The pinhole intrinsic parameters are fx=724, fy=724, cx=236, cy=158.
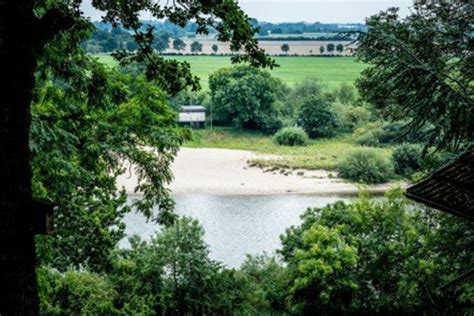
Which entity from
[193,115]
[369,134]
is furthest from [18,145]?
[193,115]

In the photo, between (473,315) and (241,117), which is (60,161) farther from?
(241,117)

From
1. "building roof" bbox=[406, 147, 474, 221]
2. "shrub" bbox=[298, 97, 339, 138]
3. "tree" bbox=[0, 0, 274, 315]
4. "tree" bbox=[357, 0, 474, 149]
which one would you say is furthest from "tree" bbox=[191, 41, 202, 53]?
"building roof" bbox=[406, 147, 474, 221]

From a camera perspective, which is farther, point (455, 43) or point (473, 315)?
point (473, 315)

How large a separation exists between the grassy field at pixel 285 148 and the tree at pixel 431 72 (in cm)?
2996

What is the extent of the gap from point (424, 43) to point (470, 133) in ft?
11.1

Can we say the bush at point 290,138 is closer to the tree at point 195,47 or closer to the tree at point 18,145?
the tree at point 18,145

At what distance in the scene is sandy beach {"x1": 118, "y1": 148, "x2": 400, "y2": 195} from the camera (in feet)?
116

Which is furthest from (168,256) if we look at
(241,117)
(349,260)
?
(241,117)

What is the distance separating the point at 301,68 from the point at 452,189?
82.8 m

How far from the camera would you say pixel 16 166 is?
438 centimetres

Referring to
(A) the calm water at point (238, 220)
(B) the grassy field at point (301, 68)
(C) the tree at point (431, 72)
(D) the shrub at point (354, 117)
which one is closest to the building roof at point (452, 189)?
(C) the tree at point (431, 72)

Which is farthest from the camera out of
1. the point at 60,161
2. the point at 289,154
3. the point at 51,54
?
the point at 289,154

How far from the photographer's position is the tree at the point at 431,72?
717cm

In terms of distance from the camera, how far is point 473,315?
38.1 feet
